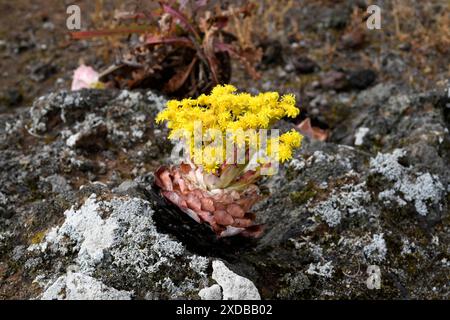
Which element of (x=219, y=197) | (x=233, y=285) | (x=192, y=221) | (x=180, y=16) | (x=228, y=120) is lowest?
(x=233, y=285)

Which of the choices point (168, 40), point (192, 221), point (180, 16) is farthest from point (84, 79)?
point (192, 221)

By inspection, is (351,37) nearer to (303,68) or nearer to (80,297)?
(303,68)

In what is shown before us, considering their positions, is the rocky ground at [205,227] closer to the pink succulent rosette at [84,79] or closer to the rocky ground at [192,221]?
the rocky ground at [192,221]

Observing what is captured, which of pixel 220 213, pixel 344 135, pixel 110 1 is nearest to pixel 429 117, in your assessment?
pixel 344 135

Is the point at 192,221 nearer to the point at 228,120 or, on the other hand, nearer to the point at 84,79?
the point at 228,120

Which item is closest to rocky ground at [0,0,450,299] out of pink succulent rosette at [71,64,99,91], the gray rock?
the gray rock

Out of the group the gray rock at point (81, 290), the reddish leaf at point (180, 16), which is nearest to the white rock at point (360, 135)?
the reddish leaf at point (180, 16)

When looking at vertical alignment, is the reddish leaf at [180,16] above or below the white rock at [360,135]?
above
